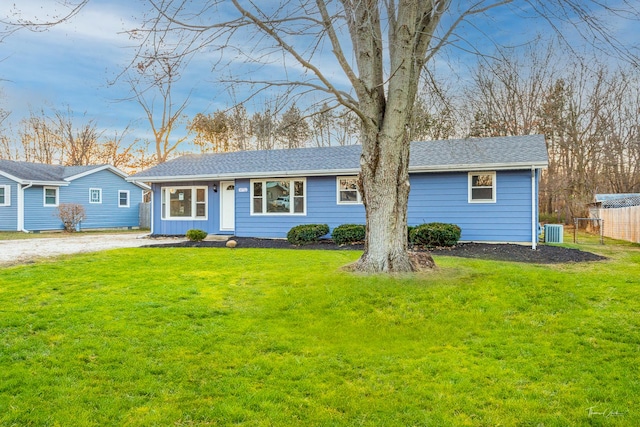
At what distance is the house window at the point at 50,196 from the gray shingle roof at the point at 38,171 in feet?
1.91

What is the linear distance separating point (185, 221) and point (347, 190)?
7.21 metres

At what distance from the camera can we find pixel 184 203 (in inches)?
703

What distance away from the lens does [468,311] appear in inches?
223

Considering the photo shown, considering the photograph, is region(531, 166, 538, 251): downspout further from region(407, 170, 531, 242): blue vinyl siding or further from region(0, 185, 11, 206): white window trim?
region(0, 185, 11, 206): white window trim

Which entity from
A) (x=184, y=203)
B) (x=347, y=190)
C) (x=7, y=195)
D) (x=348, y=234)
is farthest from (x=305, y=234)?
(x=7, y=195)

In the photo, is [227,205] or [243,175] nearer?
[243,175]

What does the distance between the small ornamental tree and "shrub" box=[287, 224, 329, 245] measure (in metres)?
13.7

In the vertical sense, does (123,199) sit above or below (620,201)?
above

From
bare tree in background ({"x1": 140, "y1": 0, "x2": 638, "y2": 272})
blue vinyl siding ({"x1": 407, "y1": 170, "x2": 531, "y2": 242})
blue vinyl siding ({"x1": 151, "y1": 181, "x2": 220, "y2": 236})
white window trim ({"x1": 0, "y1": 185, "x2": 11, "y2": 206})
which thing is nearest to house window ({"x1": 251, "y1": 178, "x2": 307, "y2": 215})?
blue vinyl siding ({"x1": 151, "y1": 181, "x2": 220, "y2": 236})

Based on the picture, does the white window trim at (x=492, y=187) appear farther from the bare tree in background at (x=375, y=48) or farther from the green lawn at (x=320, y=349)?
the bare tree in background at (x=375, y=48)

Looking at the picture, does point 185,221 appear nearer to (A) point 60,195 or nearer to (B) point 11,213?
(A) point 60,195

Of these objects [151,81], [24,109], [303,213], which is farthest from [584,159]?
[24,109]

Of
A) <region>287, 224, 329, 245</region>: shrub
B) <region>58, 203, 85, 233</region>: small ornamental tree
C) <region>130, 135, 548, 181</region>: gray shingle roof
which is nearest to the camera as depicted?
<region>130, 135, 548, 181</region>: gray shingle roof

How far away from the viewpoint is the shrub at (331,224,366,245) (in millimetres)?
13383
